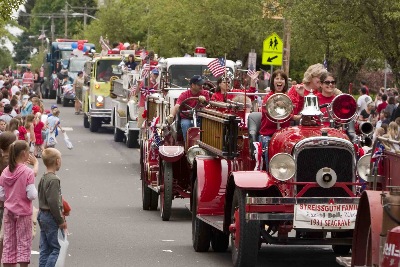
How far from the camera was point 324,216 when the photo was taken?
503 inches

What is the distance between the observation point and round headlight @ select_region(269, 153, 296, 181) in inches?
506

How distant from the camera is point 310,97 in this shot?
13602 millimetres

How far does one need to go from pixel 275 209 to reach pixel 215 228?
201 centimetres

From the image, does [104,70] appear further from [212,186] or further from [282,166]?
[282,166]

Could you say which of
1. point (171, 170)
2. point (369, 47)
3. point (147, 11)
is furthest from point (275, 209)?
point (147, 11)

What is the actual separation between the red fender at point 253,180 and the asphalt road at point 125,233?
1.41 meters

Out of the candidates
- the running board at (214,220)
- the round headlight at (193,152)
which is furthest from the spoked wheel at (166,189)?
the running board at (214,220)

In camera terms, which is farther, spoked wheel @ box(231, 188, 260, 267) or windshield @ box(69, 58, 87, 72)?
windshield @ box(69, 58, 87, 72)

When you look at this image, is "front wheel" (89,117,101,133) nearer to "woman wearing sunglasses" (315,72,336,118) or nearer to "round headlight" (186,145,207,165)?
"round headlight" (186,145,207,165)

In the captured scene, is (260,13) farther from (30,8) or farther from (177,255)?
(30,8)

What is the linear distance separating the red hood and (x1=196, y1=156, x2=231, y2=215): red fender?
4.62 ft

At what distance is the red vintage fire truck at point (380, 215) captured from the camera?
29.1 feet

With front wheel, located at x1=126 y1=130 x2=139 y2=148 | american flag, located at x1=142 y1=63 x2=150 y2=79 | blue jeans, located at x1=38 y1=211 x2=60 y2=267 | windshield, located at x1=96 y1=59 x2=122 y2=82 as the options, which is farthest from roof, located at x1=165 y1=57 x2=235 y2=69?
windshield, located at x1=96 y1=59 x2=122 y2=82

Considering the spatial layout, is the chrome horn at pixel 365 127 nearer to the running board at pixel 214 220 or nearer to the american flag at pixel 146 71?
the running board at pixel 214 220
